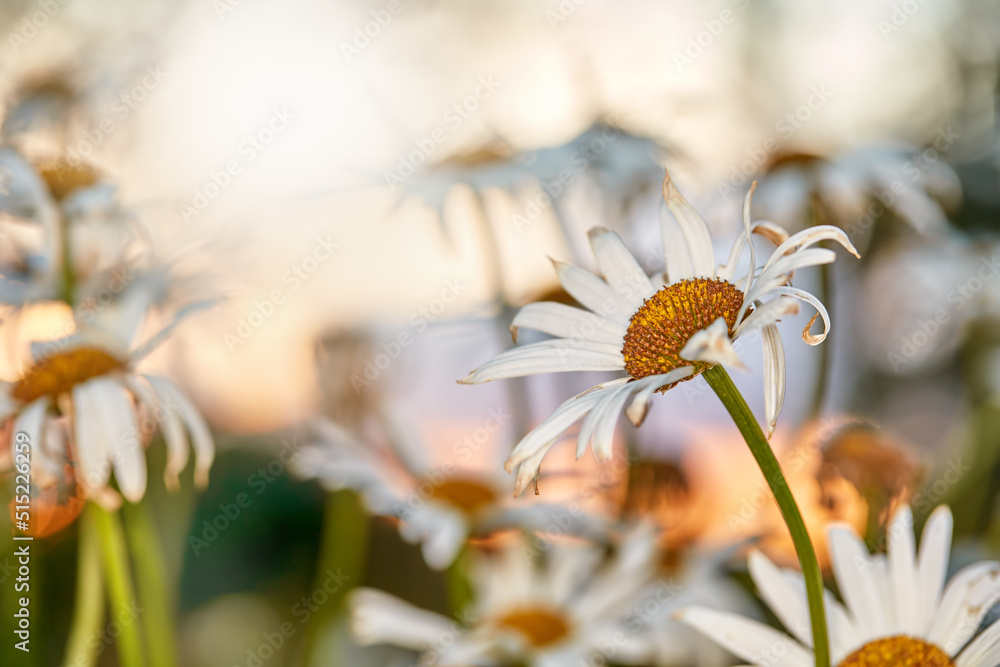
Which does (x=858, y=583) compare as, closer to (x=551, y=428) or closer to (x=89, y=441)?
(x=551, y=428)

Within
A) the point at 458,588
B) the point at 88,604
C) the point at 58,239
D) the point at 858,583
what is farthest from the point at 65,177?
the point at 858,583

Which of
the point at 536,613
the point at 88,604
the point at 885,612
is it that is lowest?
the point at 536,613

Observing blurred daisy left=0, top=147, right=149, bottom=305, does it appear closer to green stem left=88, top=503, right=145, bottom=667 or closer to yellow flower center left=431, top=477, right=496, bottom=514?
green stem left=88, top=503, right=145, bottom=667

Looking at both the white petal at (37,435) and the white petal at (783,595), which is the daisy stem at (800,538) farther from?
the white petal at (37,435)

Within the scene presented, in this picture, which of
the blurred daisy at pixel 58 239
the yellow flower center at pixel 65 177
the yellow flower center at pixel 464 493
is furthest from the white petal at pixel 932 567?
the yellow flower center at pixel 65 177

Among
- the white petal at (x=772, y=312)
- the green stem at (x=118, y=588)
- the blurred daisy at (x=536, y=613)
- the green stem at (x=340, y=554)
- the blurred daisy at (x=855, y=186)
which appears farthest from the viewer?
the blurred daisy at (x=855, y=186)

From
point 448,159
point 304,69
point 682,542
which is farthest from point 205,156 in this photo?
point 682,542

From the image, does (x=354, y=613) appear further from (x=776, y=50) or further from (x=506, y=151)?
(x=776, y=50)
